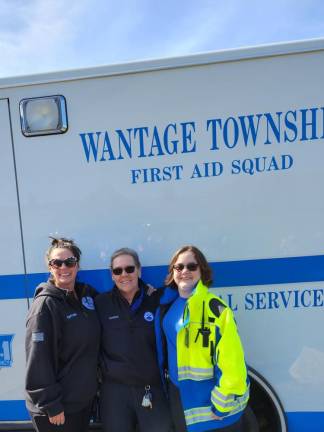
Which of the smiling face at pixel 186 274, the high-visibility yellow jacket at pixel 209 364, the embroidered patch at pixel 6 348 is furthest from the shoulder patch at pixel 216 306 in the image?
the embroidered patch at pixel 6 348

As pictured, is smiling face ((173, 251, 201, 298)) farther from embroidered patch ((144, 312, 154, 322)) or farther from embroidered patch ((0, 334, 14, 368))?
embroidered patch ((0, 334, 14, 368))

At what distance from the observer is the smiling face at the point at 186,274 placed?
1.81 metres

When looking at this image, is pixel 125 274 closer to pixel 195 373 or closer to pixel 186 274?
pixel 186 274

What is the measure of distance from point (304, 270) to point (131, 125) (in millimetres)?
1302

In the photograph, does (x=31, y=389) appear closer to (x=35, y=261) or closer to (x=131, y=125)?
(x=35, y=261)

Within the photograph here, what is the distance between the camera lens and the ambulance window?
2.10m

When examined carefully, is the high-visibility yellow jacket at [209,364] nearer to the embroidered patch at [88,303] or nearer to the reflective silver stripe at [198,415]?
the reflective silver stripe at [198,415]

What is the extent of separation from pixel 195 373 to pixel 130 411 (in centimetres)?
49

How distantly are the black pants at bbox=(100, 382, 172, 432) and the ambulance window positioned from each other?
4.86 feet

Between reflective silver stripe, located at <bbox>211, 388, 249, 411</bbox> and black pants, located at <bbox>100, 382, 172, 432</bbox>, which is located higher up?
reflective silver stripe, located at <bbox>211, 388, 249, 411</bbox>

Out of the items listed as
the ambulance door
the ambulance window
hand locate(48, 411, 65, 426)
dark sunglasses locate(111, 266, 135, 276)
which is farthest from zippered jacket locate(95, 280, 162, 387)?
the ambulance window

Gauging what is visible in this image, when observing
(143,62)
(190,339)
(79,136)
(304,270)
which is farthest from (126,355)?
(143,62)

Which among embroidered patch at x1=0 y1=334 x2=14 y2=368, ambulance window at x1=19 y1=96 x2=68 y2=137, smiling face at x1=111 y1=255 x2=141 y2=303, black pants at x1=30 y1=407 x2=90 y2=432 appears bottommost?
black pants at x1=30 y1=407 x2=90 y2=432

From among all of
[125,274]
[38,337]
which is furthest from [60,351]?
[125,274]
